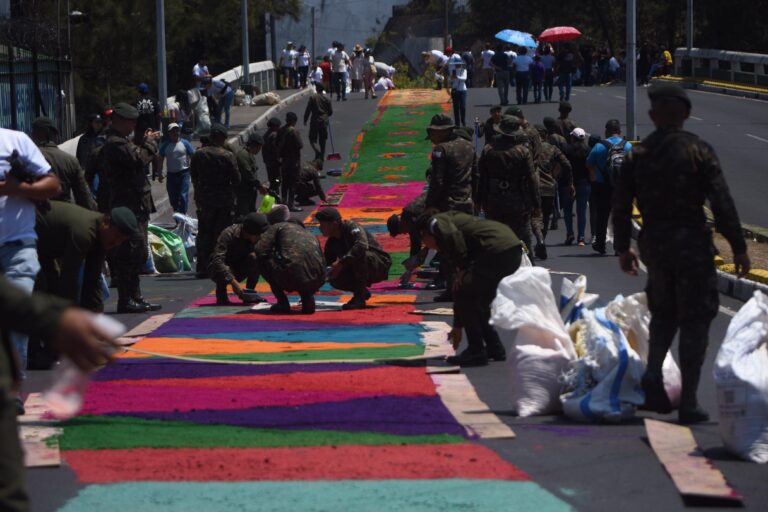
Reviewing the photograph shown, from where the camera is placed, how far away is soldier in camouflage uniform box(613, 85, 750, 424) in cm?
800

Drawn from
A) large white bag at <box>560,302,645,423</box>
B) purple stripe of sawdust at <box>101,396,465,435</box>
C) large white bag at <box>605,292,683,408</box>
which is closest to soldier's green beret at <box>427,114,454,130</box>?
large white bag at <box>605,292,683,408</box>

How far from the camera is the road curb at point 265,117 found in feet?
114

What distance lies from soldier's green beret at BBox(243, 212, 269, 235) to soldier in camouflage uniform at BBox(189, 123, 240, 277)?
2.89 meters

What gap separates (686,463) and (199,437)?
8.77 ft

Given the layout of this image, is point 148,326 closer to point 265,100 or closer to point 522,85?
point 522,85

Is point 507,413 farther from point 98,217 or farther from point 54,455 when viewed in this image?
point 98,217

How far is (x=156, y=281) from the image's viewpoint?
1769cm

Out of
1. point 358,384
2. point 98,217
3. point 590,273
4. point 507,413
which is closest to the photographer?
point 507,413

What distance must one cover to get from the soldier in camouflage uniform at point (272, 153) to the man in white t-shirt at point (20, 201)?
15111mm

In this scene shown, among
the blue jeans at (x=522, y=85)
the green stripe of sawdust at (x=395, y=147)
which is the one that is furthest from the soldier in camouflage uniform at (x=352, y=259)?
the blue jeans at (x=522, y=85)

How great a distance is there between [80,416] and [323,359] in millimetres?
2608

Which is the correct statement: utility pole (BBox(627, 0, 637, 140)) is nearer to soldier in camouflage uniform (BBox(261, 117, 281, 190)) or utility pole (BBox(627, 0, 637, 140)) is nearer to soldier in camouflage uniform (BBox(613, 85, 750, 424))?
soldier in camouflage uniform (BBox(261, 117, 281, 190))

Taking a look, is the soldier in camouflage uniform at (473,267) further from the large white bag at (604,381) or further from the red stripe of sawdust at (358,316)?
the red stripe of sawdust at (358,316)

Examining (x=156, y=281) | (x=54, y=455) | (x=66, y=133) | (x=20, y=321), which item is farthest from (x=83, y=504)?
(x=66, y=133)
